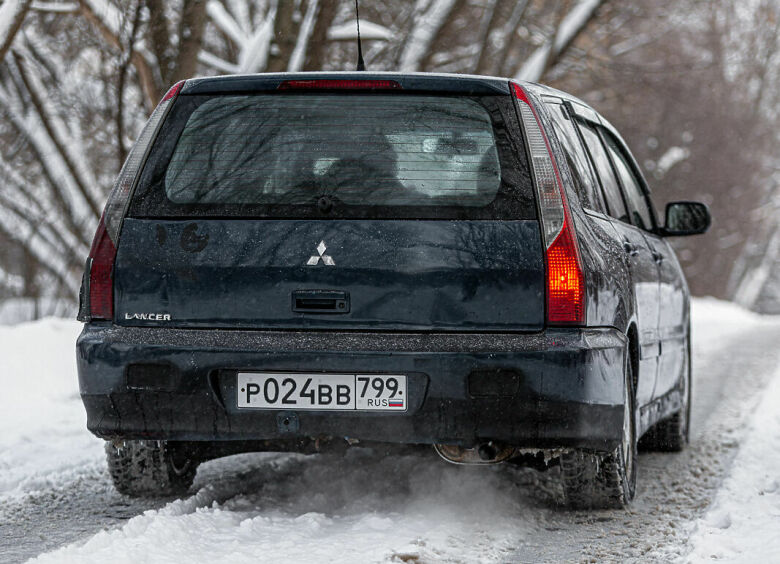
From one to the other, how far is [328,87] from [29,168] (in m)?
15.1

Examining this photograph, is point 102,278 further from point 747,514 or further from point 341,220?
point 747,514

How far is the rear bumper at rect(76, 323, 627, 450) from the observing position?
3.89m

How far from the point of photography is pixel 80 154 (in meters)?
16.1

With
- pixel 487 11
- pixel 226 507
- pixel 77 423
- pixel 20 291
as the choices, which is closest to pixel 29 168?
pixel 20 291

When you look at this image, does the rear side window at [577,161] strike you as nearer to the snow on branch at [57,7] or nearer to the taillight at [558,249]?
the taillight at [558,249]

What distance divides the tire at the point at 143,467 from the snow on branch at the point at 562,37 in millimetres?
12602

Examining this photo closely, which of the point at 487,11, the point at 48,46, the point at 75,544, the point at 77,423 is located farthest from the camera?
the point at 487,11

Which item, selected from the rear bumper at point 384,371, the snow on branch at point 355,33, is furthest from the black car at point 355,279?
the snow on branch at point 355,33

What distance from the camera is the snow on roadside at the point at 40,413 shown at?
5.47 meters

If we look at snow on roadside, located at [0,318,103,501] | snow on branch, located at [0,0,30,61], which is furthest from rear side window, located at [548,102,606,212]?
snow on branch, located at [0,0,30,61]

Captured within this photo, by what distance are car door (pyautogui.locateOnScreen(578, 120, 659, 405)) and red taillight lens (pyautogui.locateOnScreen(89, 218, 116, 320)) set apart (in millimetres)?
2091

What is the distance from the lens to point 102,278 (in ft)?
13.5

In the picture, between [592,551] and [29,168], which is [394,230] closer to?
[592,551]

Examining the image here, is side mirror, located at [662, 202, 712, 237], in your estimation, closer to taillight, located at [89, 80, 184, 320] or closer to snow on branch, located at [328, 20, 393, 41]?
taillight, located at [89, 80, 184, 320]
